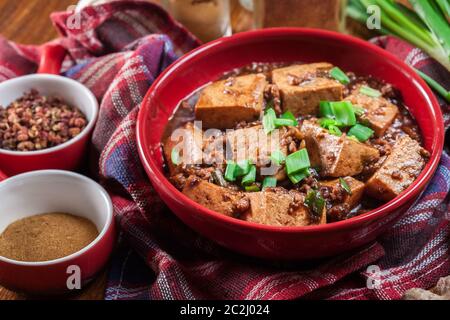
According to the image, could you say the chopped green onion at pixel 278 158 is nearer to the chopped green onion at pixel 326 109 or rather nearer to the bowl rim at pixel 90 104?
the chopped green onion at pixel 326 109

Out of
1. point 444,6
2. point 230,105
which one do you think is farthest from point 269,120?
point 444,6

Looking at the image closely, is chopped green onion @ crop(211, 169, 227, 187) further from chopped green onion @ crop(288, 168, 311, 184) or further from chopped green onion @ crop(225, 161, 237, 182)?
chopped green onion @ crop(288, 168, 311, 184)

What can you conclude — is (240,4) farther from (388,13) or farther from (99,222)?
(99,222)

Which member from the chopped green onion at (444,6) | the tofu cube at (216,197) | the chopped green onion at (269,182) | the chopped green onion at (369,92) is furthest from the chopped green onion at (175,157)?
the chopped green onion at (444,6)

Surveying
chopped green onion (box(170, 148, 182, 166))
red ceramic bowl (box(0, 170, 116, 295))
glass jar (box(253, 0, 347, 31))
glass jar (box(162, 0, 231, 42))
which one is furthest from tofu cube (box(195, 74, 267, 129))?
glass jar (box(162, 0, 231, 42))
